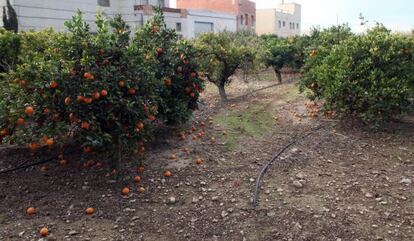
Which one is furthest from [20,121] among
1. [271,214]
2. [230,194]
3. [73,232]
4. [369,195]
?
[369,195]

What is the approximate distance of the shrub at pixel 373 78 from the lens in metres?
6.27

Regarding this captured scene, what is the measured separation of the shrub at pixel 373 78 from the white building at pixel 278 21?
134ft

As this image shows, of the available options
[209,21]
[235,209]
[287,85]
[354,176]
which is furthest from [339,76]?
[209,21]

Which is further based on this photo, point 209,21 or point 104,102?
point 209,21

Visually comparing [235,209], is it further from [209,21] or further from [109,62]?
[209,21]

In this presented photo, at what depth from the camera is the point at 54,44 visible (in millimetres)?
4305

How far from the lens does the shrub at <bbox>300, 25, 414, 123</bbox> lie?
247 inches

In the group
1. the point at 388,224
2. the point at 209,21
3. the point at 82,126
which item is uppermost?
the point at 209,21

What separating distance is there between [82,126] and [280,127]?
12.8ft

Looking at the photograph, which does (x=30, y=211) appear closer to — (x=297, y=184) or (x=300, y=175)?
(x=297, y=184)

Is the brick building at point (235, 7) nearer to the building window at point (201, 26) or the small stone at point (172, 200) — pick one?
the building window at point (201, 26)

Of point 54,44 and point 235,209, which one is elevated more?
point 54,44

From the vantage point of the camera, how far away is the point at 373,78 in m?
6.27

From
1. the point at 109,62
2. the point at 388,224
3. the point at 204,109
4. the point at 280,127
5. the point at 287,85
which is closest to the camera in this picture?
the point at 388,224
